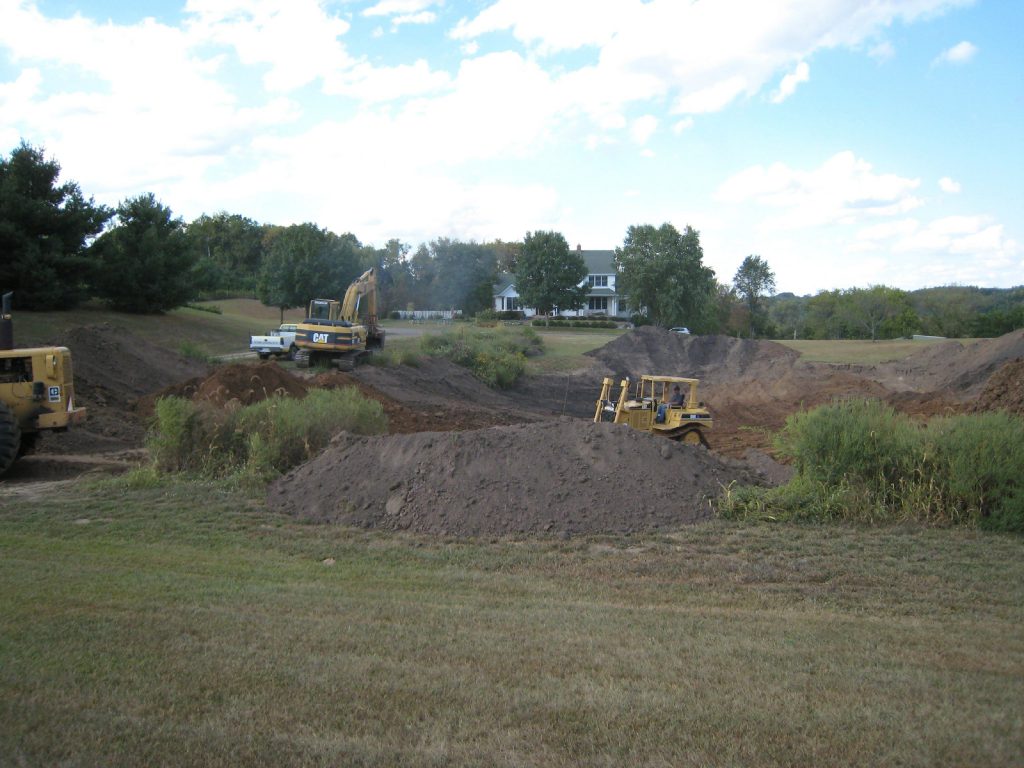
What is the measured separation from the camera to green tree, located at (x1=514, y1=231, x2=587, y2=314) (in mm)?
77000

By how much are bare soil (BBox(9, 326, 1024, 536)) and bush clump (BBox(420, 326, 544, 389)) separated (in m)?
1.35

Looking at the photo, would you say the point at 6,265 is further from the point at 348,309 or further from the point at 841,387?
the point at 841,387

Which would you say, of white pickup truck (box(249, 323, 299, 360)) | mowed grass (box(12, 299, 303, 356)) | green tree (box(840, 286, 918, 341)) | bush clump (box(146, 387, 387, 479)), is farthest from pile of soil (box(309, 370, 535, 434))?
green tree (box(840, 286, 918, 341))

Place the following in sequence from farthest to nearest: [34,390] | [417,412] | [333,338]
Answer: [333,338]
[417,412]
[34,390]

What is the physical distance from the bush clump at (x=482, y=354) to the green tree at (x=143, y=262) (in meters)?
14.5

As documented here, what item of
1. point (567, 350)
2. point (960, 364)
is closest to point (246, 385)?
point (960, 364)

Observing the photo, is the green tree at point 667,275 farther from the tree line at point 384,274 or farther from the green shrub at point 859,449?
the green shrub at point 859,449

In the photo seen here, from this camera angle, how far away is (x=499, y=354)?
39656 mm

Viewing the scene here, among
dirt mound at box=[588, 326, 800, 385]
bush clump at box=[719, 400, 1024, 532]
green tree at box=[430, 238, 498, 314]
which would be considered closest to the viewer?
bush clump at box=[719, 400, 1024, 532]

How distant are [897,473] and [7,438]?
1338cm

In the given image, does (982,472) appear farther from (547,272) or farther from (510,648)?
(547,272)

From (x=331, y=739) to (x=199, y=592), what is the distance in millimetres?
3346

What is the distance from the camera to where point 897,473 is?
11125mm

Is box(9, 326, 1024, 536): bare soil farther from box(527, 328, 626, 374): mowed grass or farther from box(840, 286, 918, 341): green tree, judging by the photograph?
box(840, 286, 918, 341): green tree
